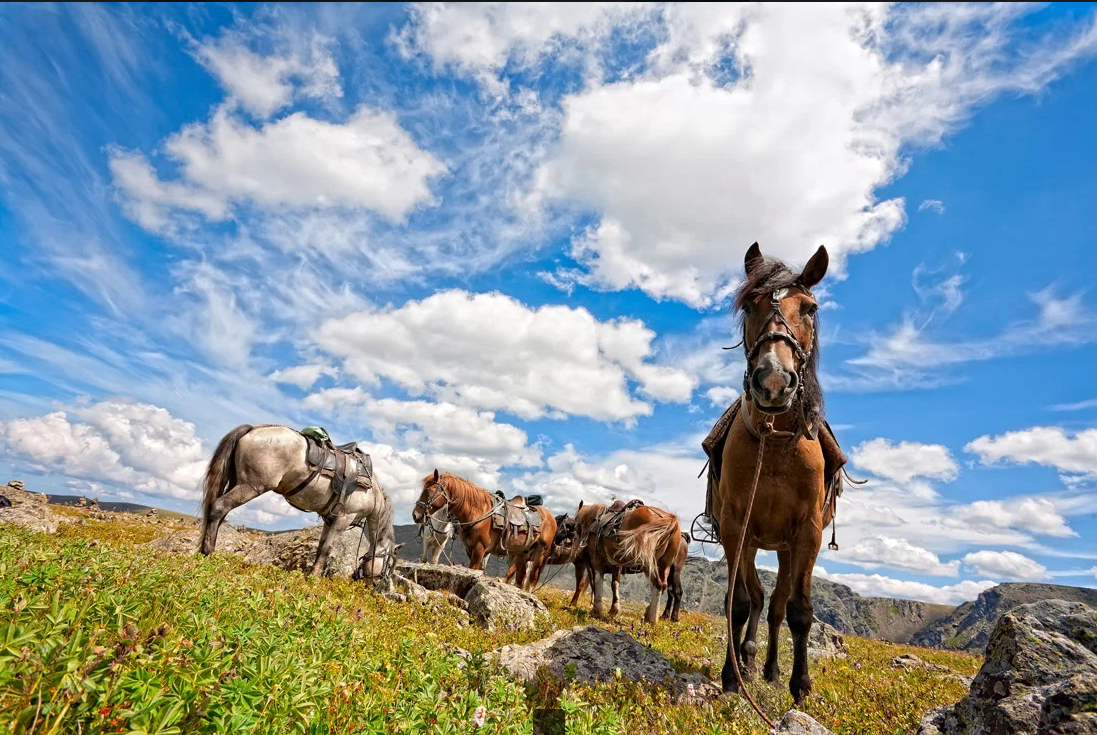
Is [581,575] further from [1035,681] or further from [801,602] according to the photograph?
[1035,681]

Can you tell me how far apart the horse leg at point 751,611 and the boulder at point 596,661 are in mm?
902

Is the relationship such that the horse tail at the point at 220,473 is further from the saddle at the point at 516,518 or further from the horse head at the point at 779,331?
the horse head at the point at 779,331

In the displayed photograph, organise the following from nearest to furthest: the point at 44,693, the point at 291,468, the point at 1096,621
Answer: the point at 44,693, the point at 1096,621, the point at 291,468

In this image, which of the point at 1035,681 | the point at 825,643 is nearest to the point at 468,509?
the point at 825,643

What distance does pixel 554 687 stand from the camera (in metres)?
4.81

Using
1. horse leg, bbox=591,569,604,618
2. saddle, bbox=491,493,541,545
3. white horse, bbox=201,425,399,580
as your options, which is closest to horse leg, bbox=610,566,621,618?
horse leg, bbox=591,569,604,618

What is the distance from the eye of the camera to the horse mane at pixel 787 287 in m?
5.86

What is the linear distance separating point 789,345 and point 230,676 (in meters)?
5.13

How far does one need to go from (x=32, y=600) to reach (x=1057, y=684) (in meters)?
5.77

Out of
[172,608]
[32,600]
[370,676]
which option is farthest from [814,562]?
[32,600]

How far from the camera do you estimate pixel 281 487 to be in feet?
39.6

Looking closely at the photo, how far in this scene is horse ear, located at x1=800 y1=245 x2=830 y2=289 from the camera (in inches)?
239

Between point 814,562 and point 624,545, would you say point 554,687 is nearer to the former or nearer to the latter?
point 814,562

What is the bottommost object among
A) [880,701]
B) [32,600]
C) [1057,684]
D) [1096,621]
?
[880,701]
